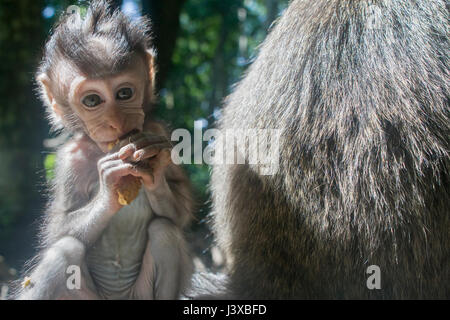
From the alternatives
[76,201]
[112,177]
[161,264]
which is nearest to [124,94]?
[112,177]

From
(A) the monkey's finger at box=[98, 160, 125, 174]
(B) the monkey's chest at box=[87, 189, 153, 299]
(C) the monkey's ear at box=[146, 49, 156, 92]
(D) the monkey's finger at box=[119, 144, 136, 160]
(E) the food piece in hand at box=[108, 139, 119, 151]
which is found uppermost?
(C) the monkey's ear at box=[146, 49, 156, 92]

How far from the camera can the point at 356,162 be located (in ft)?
5.60

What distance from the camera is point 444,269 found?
5.70 ft

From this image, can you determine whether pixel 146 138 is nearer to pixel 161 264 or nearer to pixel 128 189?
pixel 128 189

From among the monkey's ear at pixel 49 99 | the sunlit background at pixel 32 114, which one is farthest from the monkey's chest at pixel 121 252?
the monkey's ear at pixel 49 99

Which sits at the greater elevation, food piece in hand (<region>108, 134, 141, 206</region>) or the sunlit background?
the sunlit background

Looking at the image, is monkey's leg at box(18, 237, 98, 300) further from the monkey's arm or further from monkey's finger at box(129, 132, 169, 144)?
monkey's finger at box(129, 132, 169, 144)

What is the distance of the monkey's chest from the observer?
1.67m

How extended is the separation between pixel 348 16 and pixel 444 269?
0.99 metres

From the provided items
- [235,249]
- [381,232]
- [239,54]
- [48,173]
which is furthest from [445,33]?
[239,54]

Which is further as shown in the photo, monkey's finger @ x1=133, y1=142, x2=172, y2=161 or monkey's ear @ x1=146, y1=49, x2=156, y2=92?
monkey's ear @ x1=146, y1=49, x2=156, y2=92

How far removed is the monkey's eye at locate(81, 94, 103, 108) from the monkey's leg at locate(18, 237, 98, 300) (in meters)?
0.44

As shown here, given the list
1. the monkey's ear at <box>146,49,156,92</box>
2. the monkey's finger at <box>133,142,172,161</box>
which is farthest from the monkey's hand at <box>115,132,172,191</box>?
the monkey's ear at <box>146,49,156,92</box>
